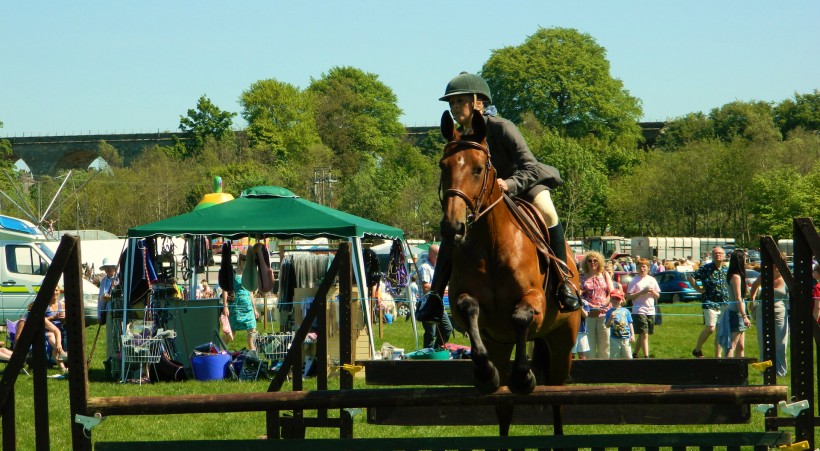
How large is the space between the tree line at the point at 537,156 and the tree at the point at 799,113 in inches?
5.4

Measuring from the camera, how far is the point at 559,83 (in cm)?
9219

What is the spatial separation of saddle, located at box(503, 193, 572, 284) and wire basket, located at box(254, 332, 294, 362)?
8996 mm

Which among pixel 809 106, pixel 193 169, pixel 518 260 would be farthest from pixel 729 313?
pixel 809 106

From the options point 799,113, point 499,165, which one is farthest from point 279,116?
point 499,165

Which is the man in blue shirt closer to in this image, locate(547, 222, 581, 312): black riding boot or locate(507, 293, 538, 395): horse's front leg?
locate(547, 222, 581, 312): black riding boot

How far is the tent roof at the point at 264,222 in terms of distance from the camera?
16.0 m

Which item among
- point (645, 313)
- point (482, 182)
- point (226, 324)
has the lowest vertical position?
point (226, 324)

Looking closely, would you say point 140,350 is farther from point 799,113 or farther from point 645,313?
point 799,113

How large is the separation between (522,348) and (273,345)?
33.0 feet

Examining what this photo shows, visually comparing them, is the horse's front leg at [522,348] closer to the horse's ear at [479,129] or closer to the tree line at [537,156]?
the horse's ear at [479,129]

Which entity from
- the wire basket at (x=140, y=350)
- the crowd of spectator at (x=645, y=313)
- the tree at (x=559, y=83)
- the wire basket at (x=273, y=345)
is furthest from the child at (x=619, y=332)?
the tree at (x=559, y=83)

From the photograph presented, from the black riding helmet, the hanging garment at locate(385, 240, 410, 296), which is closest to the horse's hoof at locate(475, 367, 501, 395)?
the black riding helmet

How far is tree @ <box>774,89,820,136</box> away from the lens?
9912 cm

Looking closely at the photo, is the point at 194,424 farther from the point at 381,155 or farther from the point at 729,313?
the point at 381,155
